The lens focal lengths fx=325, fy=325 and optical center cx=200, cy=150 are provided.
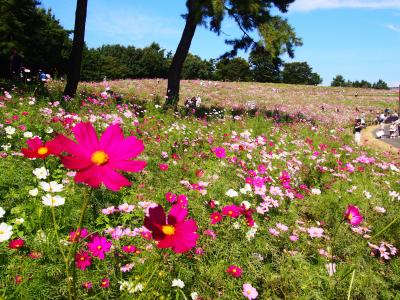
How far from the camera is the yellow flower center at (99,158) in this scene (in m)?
1.08

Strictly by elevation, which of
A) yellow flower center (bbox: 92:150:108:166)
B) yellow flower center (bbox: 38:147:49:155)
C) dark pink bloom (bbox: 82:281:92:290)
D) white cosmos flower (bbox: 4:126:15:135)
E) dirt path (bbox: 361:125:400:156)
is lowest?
dirt path (bbox: 361:125:400:156)

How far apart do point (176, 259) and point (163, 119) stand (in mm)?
5155

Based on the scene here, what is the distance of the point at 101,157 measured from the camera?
110 cm

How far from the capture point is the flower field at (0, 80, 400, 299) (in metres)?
1.25

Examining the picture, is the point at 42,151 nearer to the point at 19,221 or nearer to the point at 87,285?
the point at 87,285

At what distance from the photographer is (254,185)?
409 centimetres

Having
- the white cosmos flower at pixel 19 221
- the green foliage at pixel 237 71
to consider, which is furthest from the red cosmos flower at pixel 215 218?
the green foliage at pixel 237 71

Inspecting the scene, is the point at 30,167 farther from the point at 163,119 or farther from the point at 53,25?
the point at 53,25

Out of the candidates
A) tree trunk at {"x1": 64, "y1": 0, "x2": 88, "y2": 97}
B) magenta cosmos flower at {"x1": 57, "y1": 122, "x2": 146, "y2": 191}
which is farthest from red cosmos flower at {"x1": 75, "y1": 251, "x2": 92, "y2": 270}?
tree trunk at {"x1": 64, "y1": 0, "x2": 88, "y2": 97}

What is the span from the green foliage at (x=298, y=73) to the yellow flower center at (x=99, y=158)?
322 feet

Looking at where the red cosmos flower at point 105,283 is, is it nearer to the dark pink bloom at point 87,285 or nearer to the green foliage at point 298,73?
the dark pink bloom at point 87,285

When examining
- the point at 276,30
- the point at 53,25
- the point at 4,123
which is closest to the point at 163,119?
the point at 4,123

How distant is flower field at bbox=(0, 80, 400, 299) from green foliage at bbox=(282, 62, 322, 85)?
9447 cm

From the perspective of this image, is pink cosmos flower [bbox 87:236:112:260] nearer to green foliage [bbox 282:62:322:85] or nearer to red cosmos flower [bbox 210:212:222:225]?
red cosmos flower [bbox 210:212:222:225]
